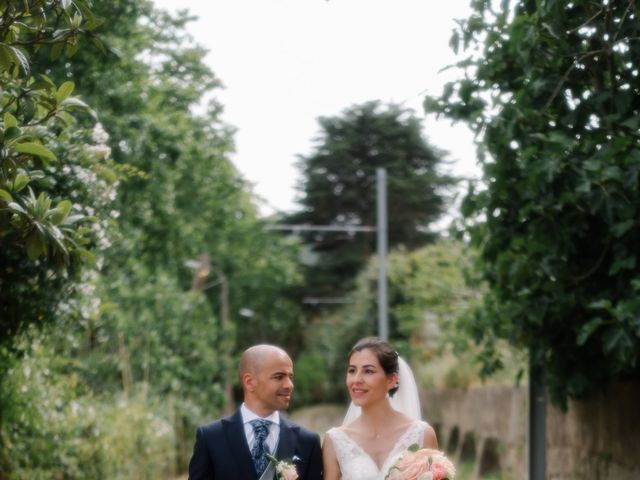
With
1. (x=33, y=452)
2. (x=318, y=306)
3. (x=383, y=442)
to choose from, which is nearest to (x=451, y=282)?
(x=33, y=452)

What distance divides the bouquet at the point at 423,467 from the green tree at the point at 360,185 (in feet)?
165

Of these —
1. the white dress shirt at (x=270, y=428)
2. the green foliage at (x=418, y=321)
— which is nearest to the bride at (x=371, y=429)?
the white dress shirt at (x=270, y=428)

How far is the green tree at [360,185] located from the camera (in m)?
57.0

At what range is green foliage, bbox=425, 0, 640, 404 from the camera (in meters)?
8.94

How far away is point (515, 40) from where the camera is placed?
9266mm

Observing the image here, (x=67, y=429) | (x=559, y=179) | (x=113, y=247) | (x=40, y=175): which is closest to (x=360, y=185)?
(x=113, y=247)

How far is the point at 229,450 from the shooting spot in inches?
247

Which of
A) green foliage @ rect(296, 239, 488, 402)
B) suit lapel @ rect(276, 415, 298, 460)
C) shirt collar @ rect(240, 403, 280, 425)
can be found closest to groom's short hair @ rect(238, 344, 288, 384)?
shirt collar @ rect(240, 403, 280, 425)

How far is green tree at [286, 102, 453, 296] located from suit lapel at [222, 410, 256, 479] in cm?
5028

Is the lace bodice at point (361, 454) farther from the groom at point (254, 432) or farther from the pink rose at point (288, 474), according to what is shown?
the pink rose at point (288, 474)

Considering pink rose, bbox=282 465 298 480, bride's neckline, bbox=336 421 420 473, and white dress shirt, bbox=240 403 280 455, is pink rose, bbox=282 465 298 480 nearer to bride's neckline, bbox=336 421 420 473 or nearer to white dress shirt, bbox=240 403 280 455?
white dress shirt, bbox=240 403 280 455

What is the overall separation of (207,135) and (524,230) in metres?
15.4

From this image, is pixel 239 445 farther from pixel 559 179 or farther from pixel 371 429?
pixel 559 179

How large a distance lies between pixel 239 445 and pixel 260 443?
0.11 metres
